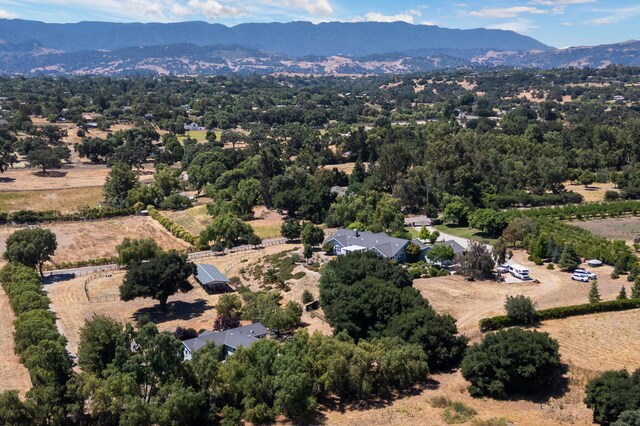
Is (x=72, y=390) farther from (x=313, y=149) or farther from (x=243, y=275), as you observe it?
(x=313, y=149)

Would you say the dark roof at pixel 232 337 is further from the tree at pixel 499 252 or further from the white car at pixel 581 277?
the white car at pixel 581 277

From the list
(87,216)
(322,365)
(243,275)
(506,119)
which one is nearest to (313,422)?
(322,365)

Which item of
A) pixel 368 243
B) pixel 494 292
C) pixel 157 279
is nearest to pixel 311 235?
pixel 368 243

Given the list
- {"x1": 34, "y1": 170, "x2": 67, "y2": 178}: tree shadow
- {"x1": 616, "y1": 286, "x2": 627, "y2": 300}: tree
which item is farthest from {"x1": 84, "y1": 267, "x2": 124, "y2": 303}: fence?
{"x1": 34, "y1": 170, "x2": 67, "y2": 178}: tree shadow

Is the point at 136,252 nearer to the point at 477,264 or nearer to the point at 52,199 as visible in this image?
the point at 477,264

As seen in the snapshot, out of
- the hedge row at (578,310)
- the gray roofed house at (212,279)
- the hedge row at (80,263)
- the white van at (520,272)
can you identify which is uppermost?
the hedge row at (578,310)

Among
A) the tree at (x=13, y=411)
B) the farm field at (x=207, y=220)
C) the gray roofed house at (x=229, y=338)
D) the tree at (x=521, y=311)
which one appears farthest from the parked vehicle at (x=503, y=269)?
the tree at (x=13, y=411)
